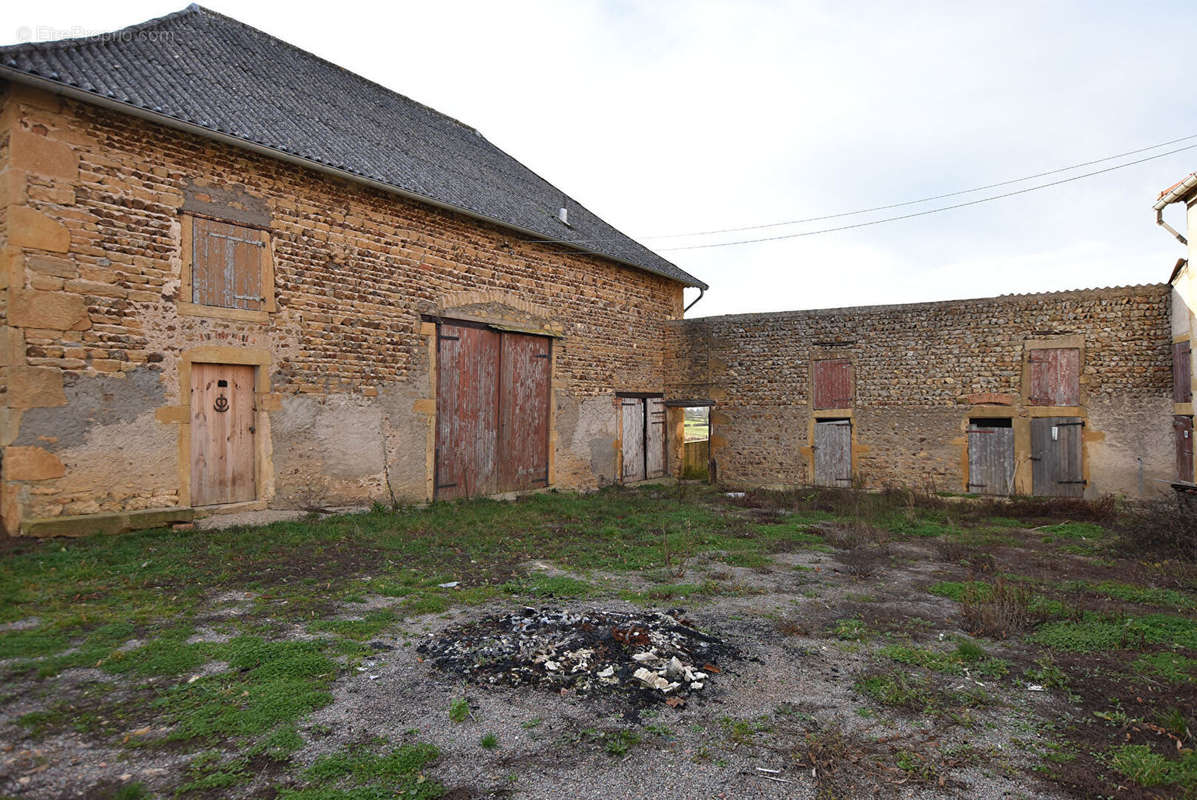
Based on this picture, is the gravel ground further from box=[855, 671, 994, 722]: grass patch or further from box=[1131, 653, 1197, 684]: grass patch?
box=[1131, 653, 1197, 684]: grass patch

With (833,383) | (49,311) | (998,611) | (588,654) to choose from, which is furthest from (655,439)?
(49,311)

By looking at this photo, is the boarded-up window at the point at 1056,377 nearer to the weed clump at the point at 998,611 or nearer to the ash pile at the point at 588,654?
the weed clump at the point at 998,611

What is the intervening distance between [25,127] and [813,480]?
44.5 ft

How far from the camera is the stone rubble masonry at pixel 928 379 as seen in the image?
10.9 metres

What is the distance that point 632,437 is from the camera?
1486cm

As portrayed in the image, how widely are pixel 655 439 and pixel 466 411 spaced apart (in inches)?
234

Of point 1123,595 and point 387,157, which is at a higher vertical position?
point 387,157

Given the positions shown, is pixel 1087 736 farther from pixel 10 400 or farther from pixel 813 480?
pixel 813 480

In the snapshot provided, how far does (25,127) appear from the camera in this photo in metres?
6.50

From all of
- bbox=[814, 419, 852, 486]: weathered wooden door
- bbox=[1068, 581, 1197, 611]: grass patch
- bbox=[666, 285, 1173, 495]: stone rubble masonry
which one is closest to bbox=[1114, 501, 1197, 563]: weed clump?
bbox=[1068, 581, 1197, 611]: grass patch

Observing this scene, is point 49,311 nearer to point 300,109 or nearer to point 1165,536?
point 300,109

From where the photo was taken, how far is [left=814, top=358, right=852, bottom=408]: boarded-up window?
13.3 m

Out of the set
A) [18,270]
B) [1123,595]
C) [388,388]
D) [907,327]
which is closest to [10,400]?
[18,270]

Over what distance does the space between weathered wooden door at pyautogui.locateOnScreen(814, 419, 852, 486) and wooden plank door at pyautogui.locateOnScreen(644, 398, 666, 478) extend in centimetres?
381
